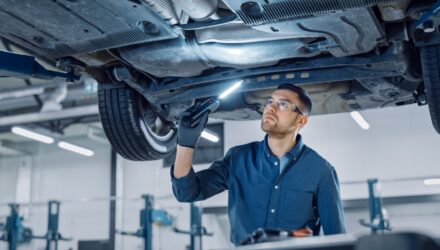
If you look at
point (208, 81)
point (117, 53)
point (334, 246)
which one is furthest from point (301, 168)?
point (334, 246)

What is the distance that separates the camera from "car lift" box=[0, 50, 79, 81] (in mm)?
2685

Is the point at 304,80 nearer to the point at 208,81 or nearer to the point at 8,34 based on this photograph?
the point at 208,81

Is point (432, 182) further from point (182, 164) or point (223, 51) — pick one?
point (182, 164)

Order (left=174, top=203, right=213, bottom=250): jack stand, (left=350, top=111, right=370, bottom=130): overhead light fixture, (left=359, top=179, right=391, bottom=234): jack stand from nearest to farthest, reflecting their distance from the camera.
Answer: (left=359, top=179, right=391, bottom=234): jack stand
(left=174, top=203, right=213, bottom=250): jack stand
(left=350, top=111, right=370, bottom=130): overhead light fixture

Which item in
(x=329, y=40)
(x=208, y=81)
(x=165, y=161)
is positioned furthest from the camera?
(x=165, y=161)

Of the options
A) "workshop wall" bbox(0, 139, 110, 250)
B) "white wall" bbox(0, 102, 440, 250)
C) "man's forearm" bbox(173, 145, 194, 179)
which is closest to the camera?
"man's forearm" bbox(173, 145, 194, 179)

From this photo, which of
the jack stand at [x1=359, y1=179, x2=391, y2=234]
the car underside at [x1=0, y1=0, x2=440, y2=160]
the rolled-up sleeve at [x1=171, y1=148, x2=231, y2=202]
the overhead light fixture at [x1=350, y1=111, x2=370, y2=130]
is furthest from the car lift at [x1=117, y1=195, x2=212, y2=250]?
the rolled-up sleeve at [x1=171, y1=148, x2=231, y2=202]

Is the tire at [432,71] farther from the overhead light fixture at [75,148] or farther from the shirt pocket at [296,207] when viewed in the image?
the overhead light fixture at [75,148]

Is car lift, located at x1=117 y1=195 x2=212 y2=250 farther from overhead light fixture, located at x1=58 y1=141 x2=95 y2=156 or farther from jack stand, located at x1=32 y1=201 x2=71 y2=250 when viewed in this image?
overhead light fixture, located at x1=58 y1=141 x2=95 y2=156

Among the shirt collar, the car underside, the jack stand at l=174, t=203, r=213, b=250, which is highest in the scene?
the car underside

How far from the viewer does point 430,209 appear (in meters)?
9.13

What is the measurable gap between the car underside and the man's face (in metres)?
0.28

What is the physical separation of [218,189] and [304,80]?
0.74 m

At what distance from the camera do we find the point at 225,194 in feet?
35.3
